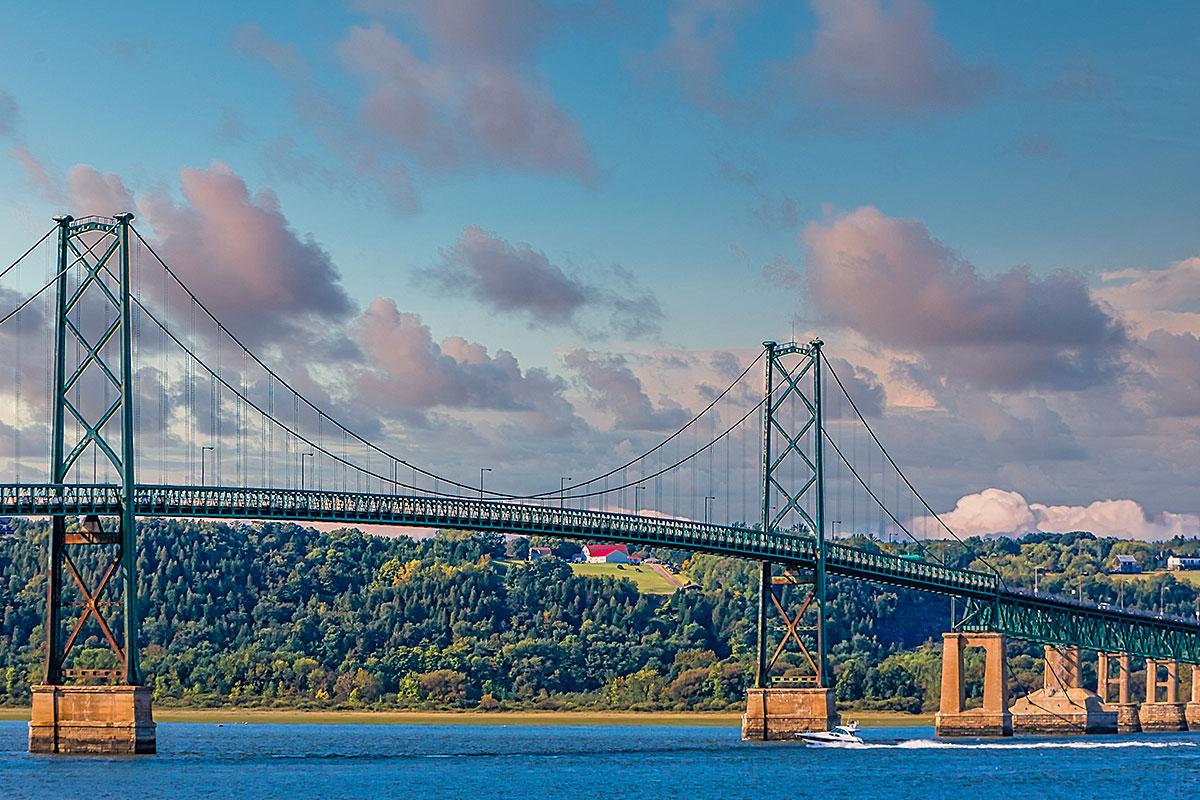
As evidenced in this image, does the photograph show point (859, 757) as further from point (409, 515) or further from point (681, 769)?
point (409, 515)

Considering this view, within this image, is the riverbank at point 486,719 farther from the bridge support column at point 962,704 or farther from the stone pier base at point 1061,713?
the bridge support column at point 962,704

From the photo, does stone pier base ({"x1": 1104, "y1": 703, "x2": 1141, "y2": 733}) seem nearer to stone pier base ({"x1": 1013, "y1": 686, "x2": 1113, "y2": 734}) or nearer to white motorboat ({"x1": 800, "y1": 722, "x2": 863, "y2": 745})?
stone pier base ({"x1": 1013, "y1": 686, "x2": 1113, "y2": 734})

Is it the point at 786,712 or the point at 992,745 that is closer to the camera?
the point at 786,712

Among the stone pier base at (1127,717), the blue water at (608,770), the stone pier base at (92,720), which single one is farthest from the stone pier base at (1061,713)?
the stone pier base at (92,720)

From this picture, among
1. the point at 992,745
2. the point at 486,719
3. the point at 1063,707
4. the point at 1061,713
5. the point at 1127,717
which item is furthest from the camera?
the point at 486,719

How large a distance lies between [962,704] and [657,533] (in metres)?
31.6

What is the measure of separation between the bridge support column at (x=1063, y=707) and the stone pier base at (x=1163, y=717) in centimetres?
1634

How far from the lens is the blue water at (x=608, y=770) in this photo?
87000mm

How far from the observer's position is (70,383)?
98125 mm

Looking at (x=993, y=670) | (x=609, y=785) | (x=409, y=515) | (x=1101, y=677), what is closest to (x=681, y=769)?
(x=609, y=785)

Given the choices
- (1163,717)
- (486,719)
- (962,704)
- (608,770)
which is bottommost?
(486,719)

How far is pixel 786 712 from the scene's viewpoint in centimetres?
12331

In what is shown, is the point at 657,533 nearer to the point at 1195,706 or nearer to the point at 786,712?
the point at 786,712

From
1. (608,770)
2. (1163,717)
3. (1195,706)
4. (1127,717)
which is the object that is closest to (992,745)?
(608,770)
